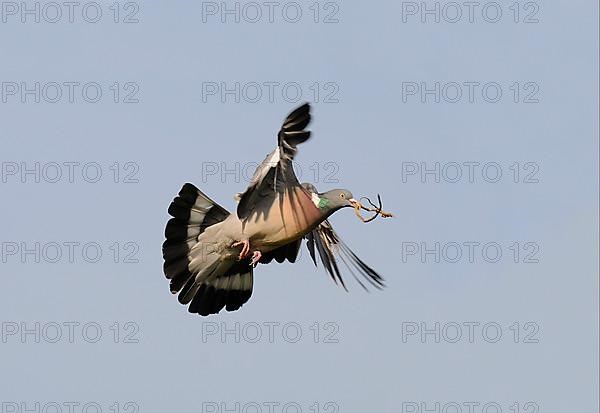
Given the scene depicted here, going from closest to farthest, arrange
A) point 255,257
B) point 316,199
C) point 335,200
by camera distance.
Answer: point 335,200, point 316,199, point 255,257

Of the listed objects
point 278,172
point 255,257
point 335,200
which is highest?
point 278,172

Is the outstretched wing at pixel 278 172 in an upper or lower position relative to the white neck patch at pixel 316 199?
upper

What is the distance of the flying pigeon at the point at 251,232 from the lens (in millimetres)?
18578

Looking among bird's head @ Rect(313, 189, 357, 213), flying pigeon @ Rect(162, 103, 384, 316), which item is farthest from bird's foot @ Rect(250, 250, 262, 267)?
bird's head @ Rect(313, 189, 357, 213)

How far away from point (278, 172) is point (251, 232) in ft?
3.26

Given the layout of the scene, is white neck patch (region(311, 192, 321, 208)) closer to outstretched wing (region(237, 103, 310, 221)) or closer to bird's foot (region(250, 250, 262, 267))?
outstretched wing (region(237, 103, 310, 221))

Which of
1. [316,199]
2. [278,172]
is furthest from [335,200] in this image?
[278,172]

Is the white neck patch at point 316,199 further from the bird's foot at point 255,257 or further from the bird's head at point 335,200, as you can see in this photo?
the bird's foot at point 255,257

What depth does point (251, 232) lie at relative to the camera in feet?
62.2

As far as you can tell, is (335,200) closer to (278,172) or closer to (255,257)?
(278,172)

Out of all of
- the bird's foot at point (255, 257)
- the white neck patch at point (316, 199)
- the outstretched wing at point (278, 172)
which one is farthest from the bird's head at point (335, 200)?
the bird's foot at point (255, 257)

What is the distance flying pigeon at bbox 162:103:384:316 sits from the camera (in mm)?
18578

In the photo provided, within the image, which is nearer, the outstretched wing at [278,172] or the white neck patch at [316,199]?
the outstretched wing at [278,172]

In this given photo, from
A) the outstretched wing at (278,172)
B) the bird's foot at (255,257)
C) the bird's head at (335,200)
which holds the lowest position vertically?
the bird's foot at (255,257)
